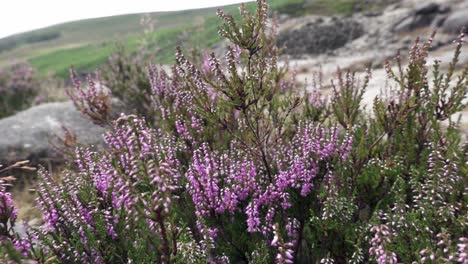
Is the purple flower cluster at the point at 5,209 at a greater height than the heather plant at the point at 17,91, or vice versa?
the purple flower cluster at the point at 5,209

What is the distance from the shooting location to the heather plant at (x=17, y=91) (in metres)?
15.1

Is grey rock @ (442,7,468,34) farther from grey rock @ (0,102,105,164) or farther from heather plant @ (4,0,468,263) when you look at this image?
grey rock @ (0,102,105,164)

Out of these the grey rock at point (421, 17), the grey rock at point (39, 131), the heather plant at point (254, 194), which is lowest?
the grey rock at point (39, 131)

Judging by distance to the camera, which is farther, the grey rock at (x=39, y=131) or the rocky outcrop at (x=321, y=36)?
the rocky outcrop at (x=321, y=36)

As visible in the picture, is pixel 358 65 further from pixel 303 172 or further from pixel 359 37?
pixel 303 172

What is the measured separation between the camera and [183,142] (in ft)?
15.1

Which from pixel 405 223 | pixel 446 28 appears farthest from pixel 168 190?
pixel 446 28

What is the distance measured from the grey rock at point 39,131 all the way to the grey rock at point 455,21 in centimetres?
1266

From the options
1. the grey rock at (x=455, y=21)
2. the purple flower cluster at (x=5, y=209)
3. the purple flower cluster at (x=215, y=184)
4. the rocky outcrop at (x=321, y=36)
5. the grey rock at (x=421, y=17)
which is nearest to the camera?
the purple flower cluster at (x=5, y=209)

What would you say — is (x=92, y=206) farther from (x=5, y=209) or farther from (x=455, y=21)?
(x=455, y=21)

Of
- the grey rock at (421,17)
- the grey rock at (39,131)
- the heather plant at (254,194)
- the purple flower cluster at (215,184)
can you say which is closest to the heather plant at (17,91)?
the grey rock at (39,131)

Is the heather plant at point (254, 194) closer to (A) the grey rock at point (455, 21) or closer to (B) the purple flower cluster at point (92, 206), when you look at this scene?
(B) the purple flower cluster at point (92, 206)

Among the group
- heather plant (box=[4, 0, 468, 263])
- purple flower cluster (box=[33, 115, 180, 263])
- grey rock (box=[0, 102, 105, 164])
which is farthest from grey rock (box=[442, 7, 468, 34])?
purple flower cluster (box=[33, 115, 180, 263])

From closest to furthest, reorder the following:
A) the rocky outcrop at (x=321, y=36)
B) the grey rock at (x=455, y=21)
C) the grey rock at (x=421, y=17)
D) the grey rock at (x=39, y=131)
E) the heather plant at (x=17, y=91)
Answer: the grey rock at (x=39, y=131) → the grey rock at (x=455, y=21) → the heather plant at (x=17, y=91) → the grey rock at (x=421, y=17) → the rocky outcrop at (x=321, y=36)
